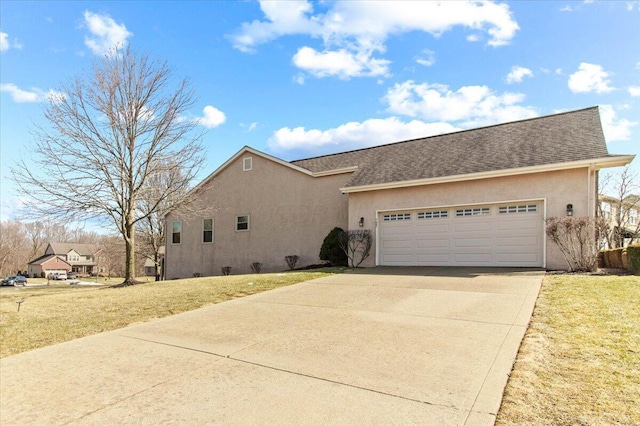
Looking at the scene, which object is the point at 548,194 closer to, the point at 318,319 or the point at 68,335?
the point at 318,319

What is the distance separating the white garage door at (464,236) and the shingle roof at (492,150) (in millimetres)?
1385

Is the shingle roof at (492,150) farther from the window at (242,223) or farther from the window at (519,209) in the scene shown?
the window at (242,223)

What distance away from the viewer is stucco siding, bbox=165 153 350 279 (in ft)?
56.6

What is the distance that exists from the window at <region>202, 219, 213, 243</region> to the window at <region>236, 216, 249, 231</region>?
2.04 metres

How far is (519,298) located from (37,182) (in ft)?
50.9

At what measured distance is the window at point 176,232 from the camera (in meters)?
22.1

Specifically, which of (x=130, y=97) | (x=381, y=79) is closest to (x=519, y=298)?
(x=381, y=79)

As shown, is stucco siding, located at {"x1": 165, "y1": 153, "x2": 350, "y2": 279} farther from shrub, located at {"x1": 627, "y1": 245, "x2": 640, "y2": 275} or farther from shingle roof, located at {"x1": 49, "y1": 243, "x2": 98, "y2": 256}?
shingle roof, located at {"x1": 49, "y1": 243, "x2": 98, "y2": 256}

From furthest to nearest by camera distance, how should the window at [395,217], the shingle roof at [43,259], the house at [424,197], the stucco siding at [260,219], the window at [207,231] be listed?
1. the shingle roof at [43,259]
2. the window at [207,231]
3. the stucco siding at [260,219]
4. the window at [395,217]
5. the house at [424,197]

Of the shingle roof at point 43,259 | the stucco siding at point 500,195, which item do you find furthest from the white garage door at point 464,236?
the shingle roof at point 43,259

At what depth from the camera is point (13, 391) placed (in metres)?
4.19

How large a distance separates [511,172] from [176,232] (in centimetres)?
1800

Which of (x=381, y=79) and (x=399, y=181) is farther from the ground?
(x=381, y=79)

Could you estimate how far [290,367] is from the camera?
421 cm
